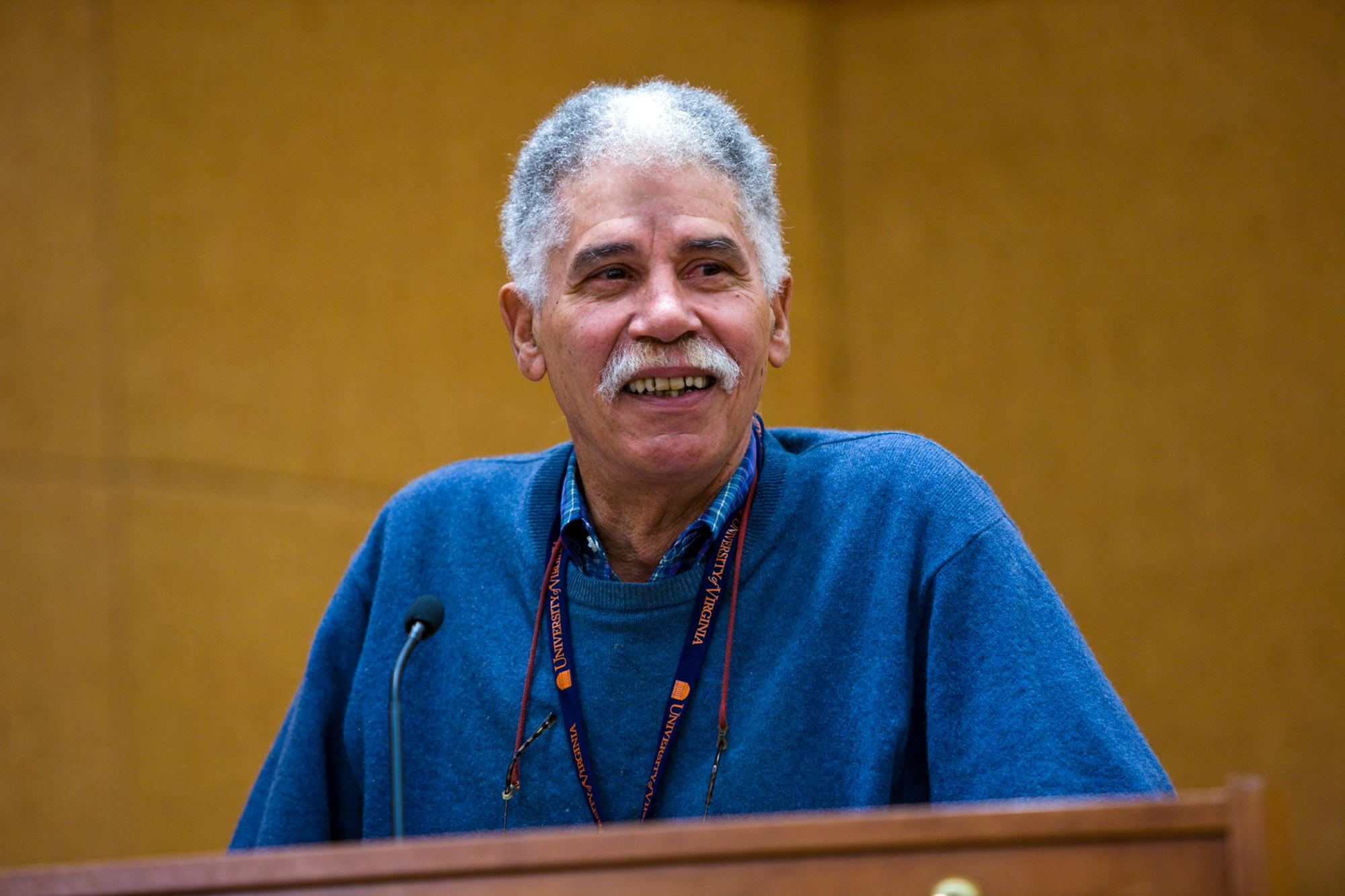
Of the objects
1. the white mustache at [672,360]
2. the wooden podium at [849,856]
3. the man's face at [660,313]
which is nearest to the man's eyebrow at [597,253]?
the man's face at [660,313]

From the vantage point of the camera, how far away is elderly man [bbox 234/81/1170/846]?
61.2 inches

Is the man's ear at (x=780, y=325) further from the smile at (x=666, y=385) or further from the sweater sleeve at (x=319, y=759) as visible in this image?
the sweater sleeve at (x=319, y=759)

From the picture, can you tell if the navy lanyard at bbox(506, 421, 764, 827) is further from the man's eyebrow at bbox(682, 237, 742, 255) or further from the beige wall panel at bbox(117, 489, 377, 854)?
the beige wall panel at bbox(117, 489, 377, 854)

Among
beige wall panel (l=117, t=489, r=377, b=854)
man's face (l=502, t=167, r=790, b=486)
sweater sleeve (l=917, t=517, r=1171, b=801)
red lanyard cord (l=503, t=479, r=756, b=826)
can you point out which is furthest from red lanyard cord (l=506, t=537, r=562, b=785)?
beige wall panel (l=117, t=489, r=377, b=854)

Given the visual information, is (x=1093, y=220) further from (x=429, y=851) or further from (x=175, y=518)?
(x=429, y=851)

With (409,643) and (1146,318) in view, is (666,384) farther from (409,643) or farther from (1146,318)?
(1146,318)

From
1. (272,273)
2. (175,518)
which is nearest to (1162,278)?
(272,273)

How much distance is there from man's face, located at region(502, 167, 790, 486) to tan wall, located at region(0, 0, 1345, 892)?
2.08 metres

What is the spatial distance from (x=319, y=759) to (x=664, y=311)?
2.49ft

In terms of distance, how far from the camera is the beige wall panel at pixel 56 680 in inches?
125

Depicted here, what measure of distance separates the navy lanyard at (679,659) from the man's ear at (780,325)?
17 centimetres

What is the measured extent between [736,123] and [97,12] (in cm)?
237

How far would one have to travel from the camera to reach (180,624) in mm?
3449

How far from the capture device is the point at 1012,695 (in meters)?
1.46
